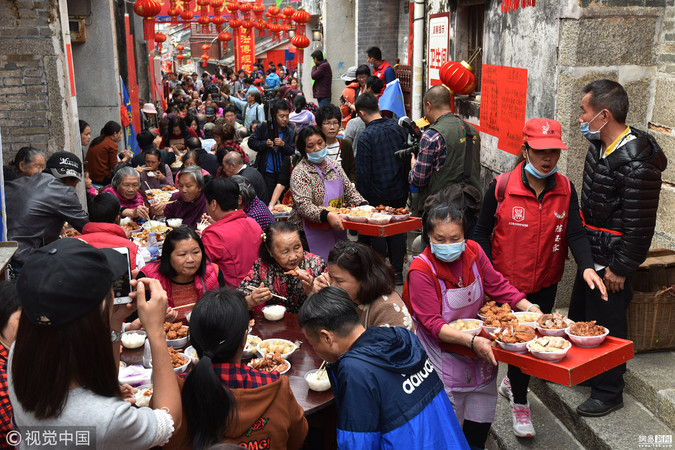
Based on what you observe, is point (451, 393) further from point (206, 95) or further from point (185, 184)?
point (206, 95)

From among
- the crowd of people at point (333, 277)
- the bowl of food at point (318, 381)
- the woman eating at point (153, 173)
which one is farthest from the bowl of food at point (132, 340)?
the woman eating at point (153, 173)

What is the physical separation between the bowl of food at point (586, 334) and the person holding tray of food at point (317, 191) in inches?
109

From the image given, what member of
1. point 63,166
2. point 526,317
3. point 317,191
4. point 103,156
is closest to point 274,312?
point 526,317

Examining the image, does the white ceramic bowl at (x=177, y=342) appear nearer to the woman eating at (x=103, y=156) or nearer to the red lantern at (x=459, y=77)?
the red lantern at (x=459, y=77)

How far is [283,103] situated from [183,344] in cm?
517

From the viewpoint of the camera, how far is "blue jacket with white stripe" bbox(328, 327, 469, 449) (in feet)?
8.26

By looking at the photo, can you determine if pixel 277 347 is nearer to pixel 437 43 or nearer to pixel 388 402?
pixel 388 402

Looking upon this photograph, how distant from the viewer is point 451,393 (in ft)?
12.3

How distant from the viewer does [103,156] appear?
9148 millimetres

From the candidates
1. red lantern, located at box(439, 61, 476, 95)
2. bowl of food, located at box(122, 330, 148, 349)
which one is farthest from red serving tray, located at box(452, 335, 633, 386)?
red lantern, located at box(439, 61, 476, 95)

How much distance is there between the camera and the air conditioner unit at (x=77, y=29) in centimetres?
1087

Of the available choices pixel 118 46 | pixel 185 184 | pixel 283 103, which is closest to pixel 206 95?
pixel 118 46

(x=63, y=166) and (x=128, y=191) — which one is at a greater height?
(x=63, y=166)

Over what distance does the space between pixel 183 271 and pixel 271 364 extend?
1159 millimetres
